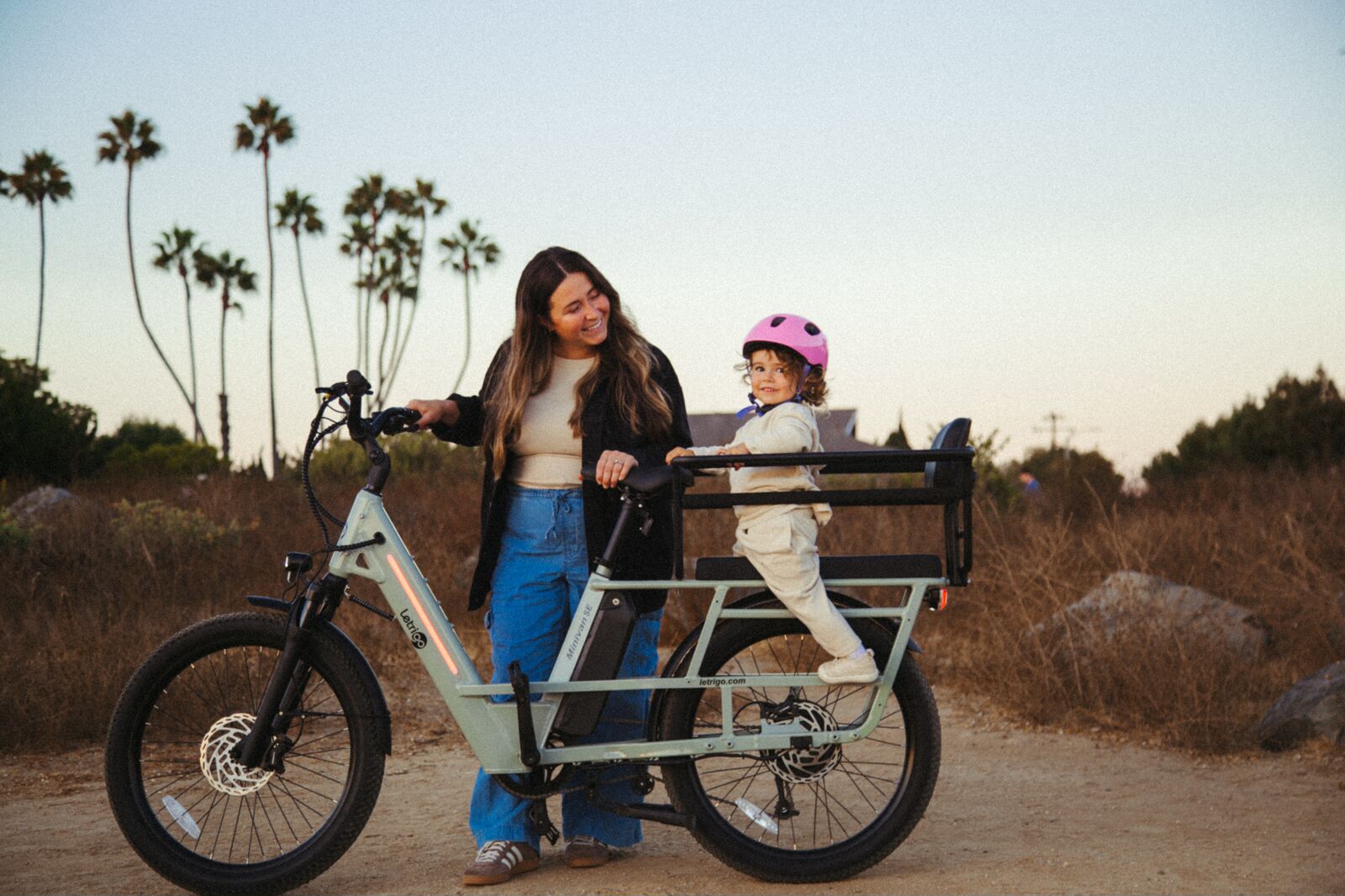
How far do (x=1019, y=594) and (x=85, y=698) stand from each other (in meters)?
5.37

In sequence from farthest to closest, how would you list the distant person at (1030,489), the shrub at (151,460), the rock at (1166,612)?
the shrub at (151,460) → the distant person at (1030,489) → the rock at (1166,612)

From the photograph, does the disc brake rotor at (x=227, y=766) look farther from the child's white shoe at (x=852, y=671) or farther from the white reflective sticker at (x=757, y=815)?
the child's white shoe at (x=852, y=671)

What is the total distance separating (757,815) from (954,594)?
20.2 feet

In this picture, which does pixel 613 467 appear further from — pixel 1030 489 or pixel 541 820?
pixel 1030 489

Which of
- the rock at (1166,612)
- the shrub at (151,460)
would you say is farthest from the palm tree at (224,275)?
the rock at (1166,612)

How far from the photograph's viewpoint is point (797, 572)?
3926 mm

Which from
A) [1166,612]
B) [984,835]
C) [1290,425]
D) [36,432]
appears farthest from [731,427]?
[984,835]

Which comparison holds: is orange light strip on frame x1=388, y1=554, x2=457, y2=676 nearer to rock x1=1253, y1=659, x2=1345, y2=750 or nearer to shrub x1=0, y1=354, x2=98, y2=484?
rock x1=1253, y1=659, x2=1345, y2=750

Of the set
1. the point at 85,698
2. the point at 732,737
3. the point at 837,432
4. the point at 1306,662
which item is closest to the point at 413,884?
the point at 732,737

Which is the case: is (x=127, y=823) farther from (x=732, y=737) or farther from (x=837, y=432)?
(x=837, y=432)

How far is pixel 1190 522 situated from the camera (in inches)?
429

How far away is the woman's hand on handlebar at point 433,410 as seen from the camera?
13.8 ft

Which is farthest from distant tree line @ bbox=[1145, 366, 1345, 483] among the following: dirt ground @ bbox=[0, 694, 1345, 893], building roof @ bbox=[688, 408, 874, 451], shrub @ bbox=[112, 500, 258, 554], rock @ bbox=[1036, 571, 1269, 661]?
dirt ground @ bbox=[0, 694, 1345, 893]

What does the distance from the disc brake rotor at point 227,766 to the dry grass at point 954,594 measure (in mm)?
3230
